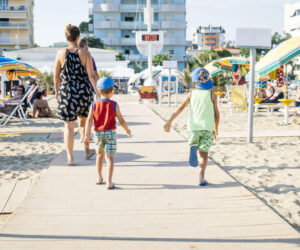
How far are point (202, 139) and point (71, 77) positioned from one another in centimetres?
193

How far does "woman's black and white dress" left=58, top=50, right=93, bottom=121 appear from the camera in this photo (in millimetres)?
4902

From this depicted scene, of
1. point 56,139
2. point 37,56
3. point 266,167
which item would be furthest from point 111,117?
point 37,56

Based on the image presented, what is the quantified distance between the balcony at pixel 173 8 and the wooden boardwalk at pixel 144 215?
5769cm

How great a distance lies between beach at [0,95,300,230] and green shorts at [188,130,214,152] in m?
0.73

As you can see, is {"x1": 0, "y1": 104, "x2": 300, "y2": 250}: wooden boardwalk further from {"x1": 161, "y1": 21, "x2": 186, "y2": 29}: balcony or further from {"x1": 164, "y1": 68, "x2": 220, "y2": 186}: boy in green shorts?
{"x1": 161, "y1": 21, "x2": 186, "y2": 29}: balcony

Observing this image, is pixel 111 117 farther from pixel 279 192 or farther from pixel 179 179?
pixel 279 192

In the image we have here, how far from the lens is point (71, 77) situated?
493 cm

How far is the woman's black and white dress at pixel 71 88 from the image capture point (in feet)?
16.1

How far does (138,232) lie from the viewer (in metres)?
2.82

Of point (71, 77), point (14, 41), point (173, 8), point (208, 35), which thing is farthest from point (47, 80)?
point (208, 35)

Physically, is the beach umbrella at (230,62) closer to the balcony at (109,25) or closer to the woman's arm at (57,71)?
the woman's arm at (57,71)

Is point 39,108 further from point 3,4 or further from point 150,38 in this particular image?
point 3,4

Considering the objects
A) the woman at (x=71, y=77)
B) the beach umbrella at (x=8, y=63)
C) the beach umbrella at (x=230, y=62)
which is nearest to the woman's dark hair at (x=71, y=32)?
the woman at (x=71, y=77)

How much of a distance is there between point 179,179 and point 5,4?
62213 millimetres
